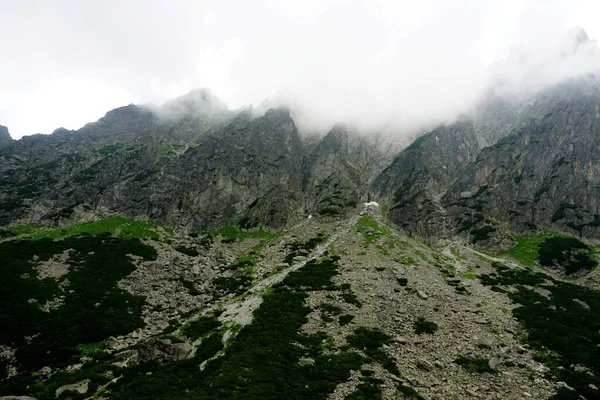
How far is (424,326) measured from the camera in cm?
4253

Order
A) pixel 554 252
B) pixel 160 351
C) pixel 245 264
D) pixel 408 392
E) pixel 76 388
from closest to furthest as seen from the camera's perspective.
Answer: pixel 408 392, pixel 76 388, pixel 160 351, pixel 245 264, pixel 554 252

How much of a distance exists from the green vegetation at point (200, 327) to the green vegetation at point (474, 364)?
2835 cm

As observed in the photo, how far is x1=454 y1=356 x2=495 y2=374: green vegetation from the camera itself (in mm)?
32188

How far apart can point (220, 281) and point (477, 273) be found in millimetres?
52981

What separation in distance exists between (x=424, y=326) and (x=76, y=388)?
3566cm

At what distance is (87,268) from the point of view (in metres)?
66.4

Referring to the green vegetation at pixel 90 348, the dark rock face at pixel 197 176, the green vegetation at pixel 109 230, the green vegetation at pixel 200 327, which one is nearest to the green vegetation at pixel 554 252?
the dark rock face at pixel 197 176

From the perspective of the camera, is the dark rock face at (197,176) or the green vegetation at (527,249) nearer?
the green vegetation at (527,249)

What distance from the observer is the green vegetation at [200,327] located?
43703mm

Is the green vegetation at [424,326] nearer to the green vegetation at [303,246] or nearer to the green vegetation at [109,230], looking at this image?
the green vegetation at [303,246]

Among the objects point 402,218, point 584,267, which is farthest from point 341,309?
point 402,218

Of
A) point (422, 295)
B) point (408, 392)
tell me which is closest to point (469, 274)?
point (422, 295)

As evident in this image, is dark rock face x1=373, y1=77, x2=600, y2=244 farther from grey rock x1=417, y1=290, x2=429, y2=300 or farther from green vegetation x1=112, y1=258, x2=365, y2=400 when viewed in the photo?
green vegetation x1=112, y1=258, x2=365, y2=400

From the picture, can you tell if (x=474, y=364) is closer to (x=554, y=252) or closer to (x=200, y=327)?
(x=200, y=327)
